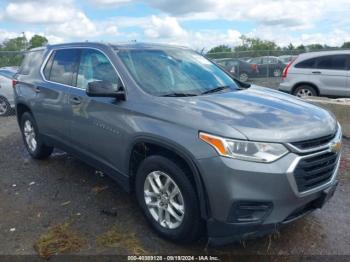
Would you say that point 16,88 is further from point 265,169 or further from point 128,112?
point 265,169

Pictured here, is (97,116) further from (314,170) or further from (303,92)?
(303,92)

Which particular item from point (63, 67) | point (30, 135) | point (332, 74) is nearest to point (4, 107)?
point (30, 135)

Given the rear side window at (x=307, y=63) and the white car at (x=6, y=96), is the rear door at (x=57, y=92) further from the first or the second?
the rear side window at (x=307, y=63)

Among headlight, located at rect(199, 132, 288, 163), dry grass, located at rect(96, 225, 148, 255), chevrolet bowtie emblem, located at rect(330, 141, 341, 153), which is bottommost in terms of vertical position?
dry grass, located at rect(96, 225, 148, 255)

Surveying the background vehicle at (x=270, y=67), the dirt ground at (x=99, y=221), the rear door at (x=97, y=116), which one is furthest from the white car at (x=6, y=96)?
the background vehicle at (x=270, y=67)

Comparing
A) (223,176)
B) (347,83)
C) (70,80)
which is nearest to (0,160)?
(70,80)

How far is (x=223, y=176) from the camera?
291 cm

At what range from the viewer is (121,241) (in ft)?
11.9

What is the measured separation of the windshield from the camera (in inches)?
153

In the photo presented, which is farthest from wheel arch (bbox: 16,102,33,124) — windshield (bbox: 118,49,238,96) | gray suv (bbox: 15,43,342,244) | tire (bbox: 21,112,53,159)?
windshield (bbox: 118,49,238,96)

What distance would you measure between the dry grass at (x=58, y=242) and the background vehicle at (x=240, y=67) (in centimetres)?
1801

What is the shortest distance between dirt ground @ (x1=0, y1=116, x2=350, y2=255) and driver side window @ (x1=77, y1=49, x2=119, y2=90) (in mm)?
1380

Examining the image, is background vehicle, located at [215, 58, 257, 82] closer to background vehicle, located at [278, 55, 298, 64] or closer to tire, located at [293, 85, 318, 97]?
background vehicle, located at [278, 55, 298, 64]

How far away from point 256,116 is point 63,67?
2.95 m
